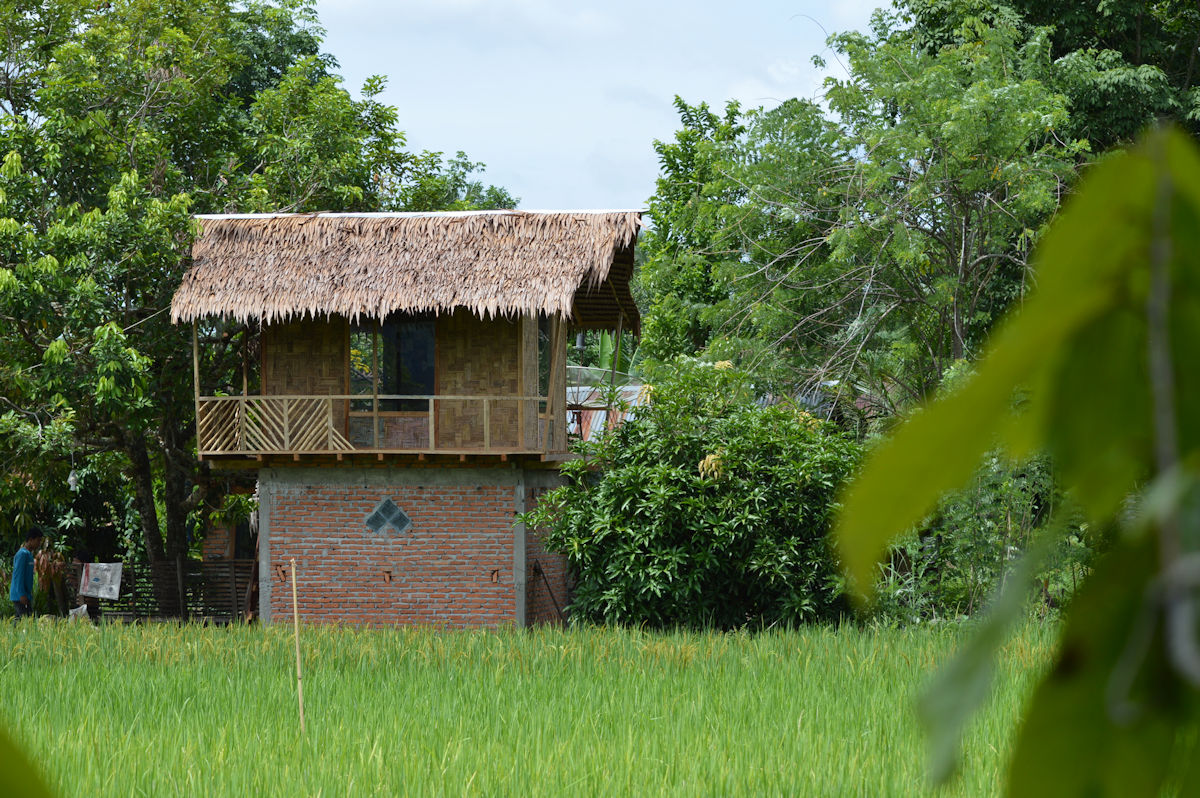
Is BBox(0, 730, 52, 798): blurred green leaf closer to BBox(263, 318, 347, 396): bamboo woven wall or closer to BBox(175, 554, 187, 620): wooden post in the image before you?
BBox(263, 318, 347, 396): bamboo woven wall

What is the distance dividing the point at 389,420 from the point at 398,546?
1317mm

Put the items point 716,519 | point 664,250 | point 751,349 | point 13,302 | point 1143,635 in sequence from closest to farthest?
1. point 1143,635
2. point 716,519
3. point 13,302
4. point 751,349
5. point 664,250

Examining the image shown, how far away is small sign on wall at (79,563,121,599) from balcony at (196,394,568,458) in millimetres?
2698

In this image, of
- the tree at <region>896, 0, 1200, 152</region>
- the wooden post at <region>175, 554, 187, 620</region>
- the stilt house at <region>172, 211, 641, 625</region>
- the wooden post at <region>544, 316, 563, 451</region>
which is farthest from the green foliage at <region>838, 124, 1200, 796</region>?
the wooden post at <region>175, 554, 187, 620</region>

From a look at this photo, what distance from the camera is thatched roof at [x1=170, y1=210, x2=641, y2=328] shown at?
37.7ft

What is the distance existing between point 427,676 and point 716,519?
139 inches

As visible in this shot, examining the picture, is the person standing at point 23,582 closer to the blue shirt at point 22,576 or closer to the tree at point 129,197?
the blue shirt at point 22,576

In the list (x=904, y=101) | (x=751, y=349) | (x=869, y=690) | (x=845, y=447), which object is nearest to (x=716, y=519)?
(x=845, y=447)

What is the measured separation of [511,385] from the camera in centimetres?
1243

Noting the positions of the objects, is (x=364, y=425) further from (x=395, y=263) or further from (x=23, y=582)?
(x=23, y=582)

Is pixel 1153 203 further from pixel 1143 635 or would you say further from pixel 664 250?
pixel 664 250

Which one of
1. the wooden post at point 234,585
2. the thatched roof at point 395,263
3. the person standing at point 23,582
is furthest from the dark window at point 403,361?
the person standing at point 23,582

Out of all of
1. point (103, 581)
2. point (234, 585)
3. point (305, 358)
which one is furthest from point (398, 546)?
point (103, 581)

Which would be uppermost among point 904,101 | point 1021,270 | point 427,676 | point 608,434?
point 904,101
